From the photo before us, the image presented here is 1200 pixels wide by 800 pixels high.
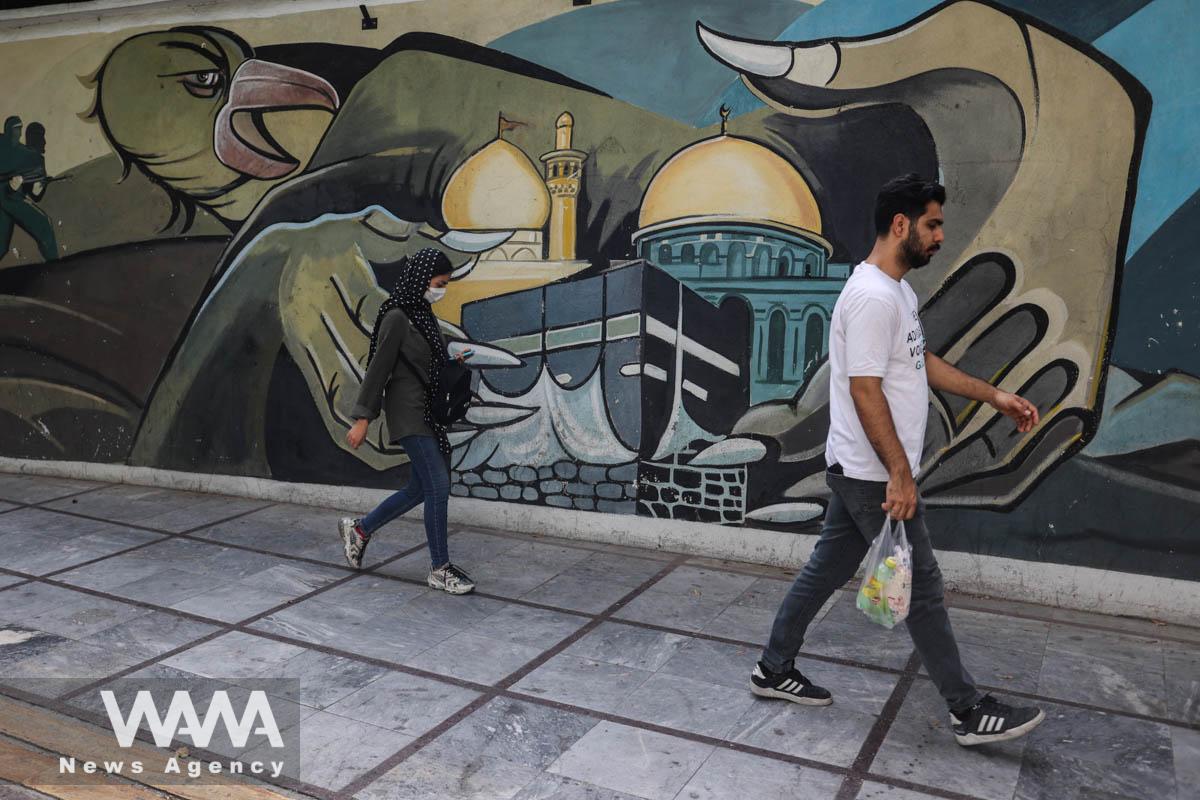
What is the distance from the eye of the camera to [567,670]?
13.5ft

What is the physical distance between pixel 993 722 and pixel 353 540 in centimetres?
338

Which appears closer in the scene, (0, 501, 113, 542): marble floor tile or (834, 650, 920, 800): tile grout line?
(834, 650, 920, 800): tile grout line

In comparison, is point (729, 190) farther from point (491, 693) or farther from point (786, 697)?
point (491, 693)

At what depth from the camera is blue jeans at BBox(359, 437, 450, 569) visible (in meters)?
5.01

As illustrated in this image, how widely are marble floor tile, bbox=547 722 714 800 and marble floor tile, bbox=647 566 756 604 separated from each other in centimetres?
150

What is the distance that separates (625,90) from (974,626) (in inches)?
135

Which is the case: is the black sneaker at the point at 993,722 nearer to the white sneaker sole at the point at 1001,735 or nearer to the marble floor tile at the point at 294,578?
the white sneaker sole at the point at 1001,735

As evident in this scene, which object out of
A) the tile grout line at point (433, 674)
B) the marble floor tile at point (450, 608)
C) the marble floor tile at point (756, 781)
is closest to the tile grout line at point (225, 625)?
the tile grout line at point (433, 674)

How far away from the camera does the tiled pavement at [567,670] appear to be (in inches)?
129

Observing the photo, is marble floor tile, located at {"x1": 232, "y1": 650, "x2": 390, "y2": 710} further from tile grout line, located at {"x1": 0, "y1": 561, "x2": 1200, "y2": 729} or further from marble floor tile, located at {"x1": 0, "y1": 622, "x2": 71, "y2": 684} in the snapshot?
marble floor tile, located at {"x1": 0, "y1": 622, "x2": 71, "y2": 684}

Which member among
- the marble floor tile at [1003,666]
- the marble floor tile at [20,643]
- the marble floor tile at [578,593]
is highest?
the marble floor tile at [1003,666]

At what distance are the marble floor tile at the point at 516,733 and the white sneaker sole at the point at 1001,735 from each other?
1.32 m

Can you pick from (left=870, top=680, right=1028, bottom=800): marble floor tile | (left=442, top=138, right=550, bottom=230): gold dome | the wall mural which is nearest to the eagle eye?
the wall mural

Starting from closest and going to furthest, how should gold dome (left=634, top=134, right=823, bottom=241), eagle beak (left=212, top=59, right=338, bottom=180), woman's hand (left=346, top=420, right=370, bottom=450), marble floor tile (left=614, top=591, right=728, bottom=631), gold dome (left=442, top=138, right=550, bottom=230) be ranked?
marble floor tile (left=614, top=591, right=728, bottom=631), woman's hand (left=346, top=420, right=370, bottom=450), gold dome (left=634, top=134, right=823, bottom=241), gold dome (left=442, top=138, right=550, bottom=230), eagle beak (left=212, top=59, right=338, bottom=180)
